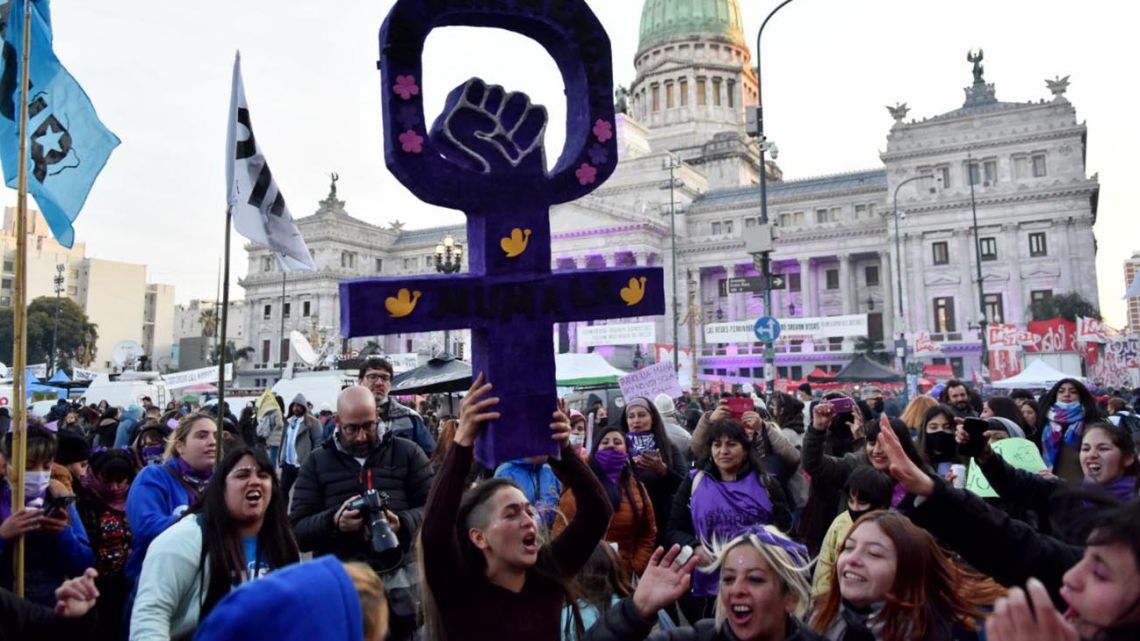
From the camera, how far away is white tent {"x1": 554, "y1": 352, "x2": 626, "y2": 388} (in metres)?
19.5

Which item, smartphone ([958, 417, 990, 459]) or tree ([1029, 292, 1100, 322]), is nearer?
smartphone ([958, 417, 990, 459])

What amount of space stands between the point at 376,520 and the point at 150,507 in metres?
1.32

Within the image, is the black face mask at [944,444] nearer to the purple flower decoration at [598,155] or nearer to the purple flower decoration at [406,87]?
the purple flower decoration at [598,155]

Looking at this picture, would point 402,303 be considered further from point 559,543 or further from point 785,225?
point 785,225

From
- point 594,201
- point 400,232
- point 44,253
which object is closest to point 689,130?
point 594,201

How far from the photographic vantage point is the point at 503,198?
11.9 feet

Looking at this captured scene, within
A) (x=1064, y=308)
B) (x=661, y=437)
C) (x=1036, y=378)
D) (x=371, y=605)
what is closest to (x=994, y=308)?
(x=1064, y=308)

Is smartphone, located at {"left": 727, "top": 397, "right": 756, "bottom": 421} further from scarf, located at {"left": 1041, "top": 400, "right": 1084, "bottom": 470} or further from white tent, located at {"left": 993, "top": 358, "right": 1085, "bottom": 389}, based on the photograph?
white tent, located at {"left": 993, "top": 358, "right": 1085, "bottom": 389}

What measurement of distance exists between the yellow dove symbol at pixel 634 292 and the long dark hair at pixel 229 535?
6.04ft

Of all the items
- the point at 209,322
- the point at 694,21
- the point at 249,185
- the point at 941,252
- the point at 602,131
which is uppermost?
the point at 694,21

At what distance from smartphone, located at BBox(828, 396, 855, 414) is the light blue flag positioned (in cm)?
540

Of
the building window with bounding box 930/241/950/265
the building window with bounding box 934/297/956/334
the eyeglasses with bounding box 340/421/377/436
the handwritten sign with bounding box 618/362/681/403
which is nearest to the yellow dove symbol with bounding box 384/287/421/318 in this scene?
the eyeglasses with bounding box 340/421/377/436

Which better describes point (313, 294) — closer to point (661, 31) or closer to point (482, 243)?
point (661, 31)

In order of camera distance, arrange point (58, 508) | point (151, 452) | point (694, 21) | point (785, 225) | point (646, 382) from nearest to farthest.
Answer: point (58, 508)
point (151, 452)
point (646, 382)
point (785, 225)
point (694, 21)
